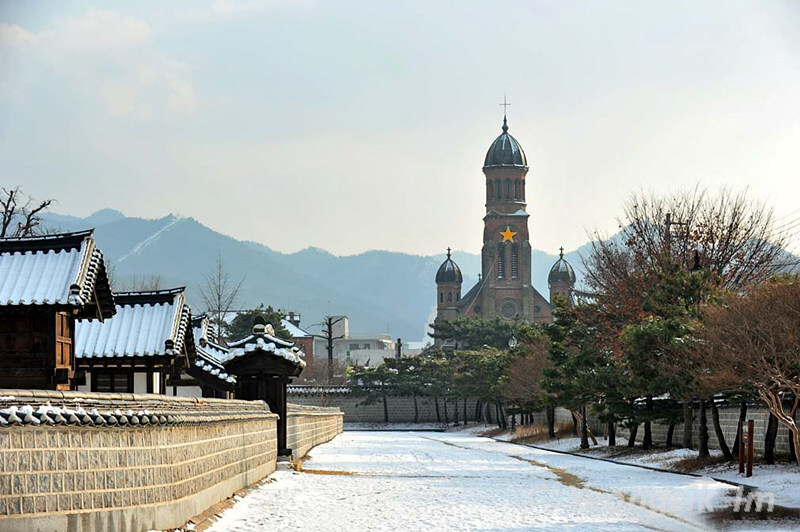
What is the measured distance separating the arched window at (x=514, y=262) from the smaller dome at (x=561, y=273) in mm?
5752

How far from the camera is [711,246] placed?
160 feet

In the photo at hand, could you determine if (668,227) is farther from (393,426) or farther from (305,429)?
(393,426)

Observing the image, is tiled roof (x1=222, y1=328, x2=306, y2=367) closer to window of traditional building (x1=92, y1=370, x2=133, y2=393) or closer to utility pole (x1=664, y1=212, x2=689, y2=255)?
window of traditional building (x1=92, y1=370, x2=133, y2=393)

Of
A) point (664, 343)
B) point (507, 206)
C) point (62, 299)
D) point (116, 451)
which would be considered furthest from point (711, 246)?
point (507, 206)

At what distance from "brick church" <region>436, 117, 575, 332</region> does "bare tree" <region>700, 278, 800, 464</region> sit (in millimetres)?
118843

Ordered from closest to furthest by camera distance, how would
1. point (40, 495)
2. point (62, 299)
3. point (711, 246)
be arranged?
point (40, 495) < point (62, 299) < point (711, 246)

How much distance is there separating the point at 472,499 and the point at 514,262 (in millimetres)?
128300

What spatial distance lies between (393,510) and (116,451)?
7.05 meters

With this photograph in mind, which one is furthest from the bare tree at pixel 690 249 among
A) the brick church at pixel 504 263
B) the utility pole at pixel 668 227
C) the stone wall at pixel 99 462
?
the brick church at pixel 504 263

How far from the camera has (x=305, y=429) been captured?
4000 cm

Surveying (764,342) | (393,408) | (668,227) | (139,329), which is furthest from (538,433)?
(393,408)

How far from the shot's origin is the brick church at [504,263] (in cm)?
14675

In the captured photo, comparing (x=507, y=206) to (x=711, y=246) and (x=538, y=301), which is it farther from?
(x=711, y=246)

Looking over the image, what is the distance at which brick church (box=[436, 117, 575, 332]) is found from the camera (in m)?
147
